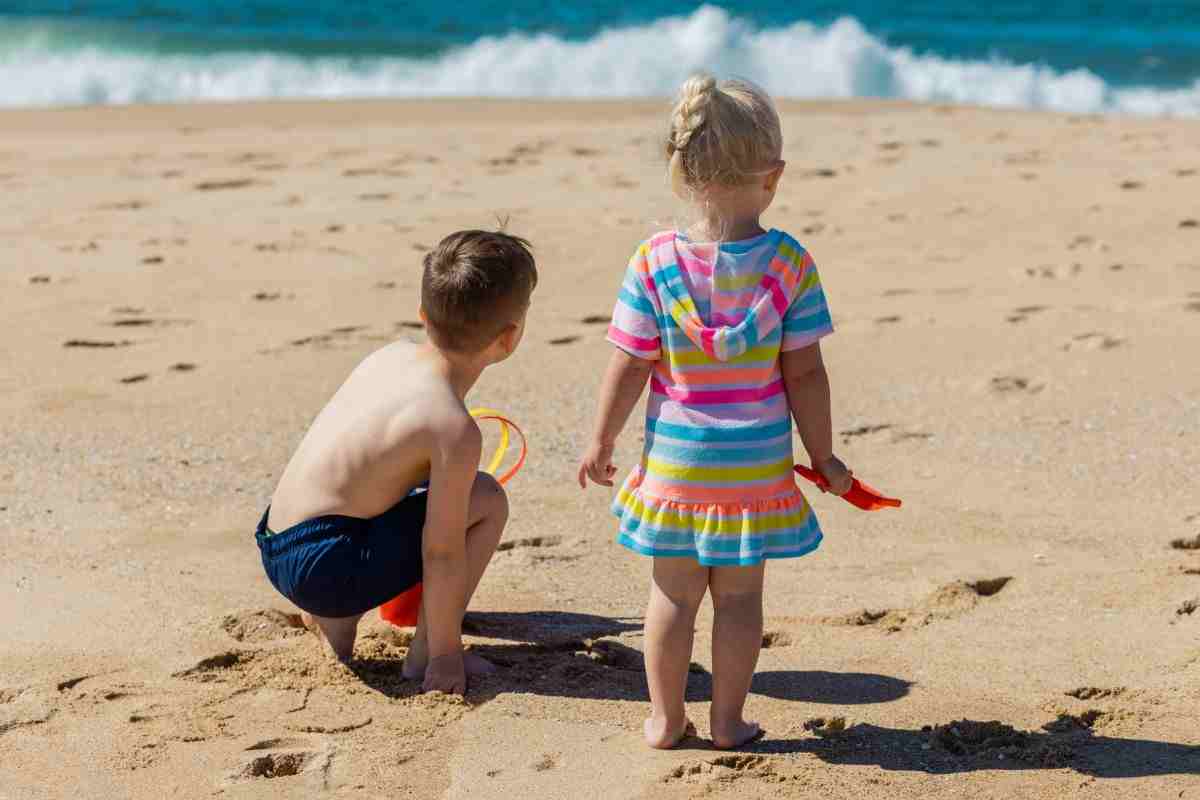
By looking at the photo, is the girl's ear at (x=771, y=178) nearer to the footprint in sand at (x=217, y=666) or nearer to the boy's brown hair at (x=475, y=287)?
the boy's brown hair at (x=475, y=287)

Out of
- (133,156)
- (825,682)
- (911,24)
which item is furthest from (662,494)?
(911,24)

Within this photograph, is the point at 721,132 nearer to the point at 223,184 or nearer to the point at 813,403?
the point at 813,403

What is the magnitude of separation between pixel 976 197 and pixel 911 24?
14.5 m

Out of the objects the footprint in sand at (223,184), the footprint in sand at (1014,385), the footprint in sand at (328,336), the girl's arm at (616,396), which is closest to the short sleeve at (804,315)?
the girl's arm at (616,396)

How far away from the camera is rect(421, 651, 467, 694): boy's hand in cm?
273

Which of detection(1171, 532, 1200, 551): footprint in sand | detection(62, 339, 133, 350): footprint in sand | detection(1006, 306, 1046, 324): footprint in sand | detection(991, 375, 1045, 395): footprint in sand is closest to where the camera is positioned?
detection(1171, 532, 1200, 551): footprint in sand

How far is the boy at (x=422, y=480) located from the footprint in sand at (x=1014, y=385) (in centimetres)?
233

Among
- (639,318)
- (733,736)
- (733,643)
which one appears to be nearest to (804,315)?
(639,318)

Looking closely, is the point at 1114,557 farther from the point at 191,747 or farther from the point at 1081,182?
the point at 1081,182

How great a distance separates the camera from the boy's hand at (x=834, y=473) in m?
2.52

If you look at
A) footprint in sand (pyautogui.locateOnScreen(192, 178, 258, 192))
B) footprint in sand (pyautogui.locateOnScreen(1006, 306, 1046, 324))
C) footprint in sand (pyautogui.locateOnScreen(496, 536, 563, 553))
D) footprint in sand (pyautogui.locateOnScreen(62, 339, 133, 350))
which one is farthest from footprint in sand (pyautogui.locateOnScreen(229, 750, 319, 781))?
footprint in sand (pyautogui.locateOnScreen(192, 178, 258, 192))

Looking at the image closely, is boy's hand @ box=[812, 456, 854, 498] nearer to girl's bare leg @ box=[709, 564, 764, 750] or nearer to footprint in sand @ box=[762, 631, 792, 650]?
girl's bare leg @ box=[709, 564, 764, 750]

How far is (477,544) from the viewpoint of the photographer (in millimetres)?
2855

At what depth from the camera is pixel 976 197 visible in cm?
772
